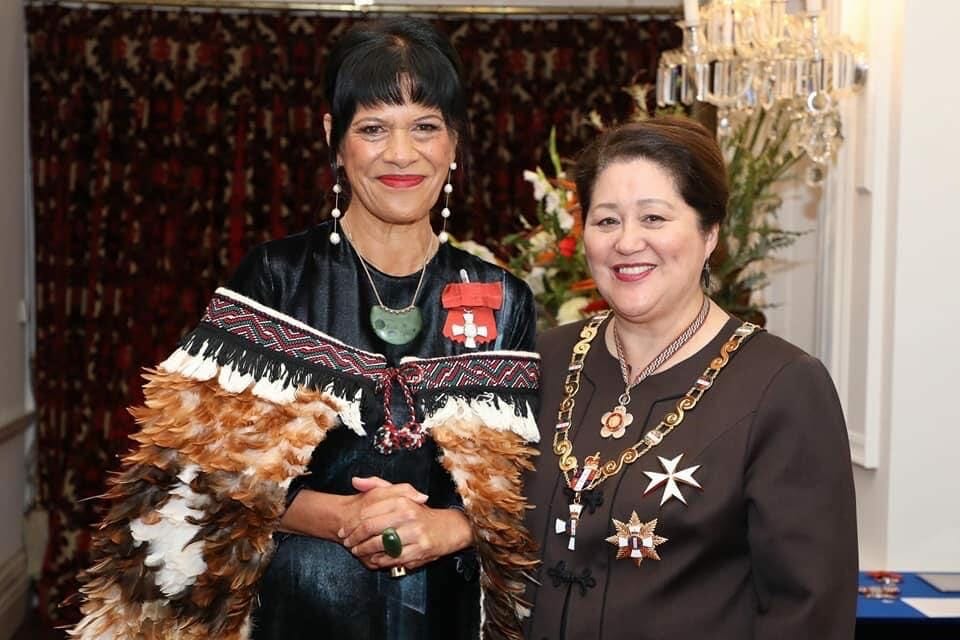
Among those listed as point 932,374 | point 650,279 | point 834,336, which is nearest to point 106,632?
point 650,279

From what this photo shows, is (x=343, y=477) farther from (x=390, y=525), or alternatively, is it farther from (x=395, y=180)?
(x=395, y=180)

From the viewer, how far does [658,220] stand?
2.09 m

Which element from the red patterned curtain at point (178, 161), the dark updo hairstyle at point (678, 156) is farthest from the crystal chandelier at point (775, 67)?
the red patterned curtain at point (178, 161)

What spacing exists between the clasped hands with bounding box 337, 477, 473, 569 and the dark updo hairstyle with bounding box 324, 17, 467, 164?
2.01ft

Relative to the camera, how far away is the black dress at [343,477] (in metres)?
2.12

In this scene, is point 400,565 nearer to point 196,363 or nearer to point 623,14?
point 196,363

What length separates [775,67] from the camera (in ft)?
12.7

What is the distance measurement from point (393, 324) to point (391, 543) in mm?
394

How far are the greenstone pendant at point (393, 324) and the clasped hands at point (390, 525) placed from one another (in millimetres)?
248

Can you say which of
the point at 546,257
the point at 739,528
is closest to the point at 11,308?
the point at 546,257

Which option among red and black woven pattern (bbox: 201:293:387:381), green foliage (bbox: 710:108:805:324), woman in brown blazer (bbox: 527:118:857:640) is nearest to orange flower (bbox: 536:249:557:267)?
→ green foliage (bbox: 710:108:805:324)

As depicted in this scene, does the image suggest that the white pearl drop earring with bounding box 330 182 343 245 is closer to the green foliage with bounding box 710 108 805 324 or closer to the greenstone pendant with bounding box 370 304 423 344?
the greenstone pendant with bounding box 370 304 423 344

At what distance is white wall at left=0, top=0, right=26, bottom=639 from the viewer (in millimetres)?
5590

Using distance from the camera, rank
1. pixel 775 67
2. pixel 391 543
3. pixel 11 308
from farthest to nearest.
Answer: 1. pixel 11 308
2. pixel 775 67
3. pixel 391 543
